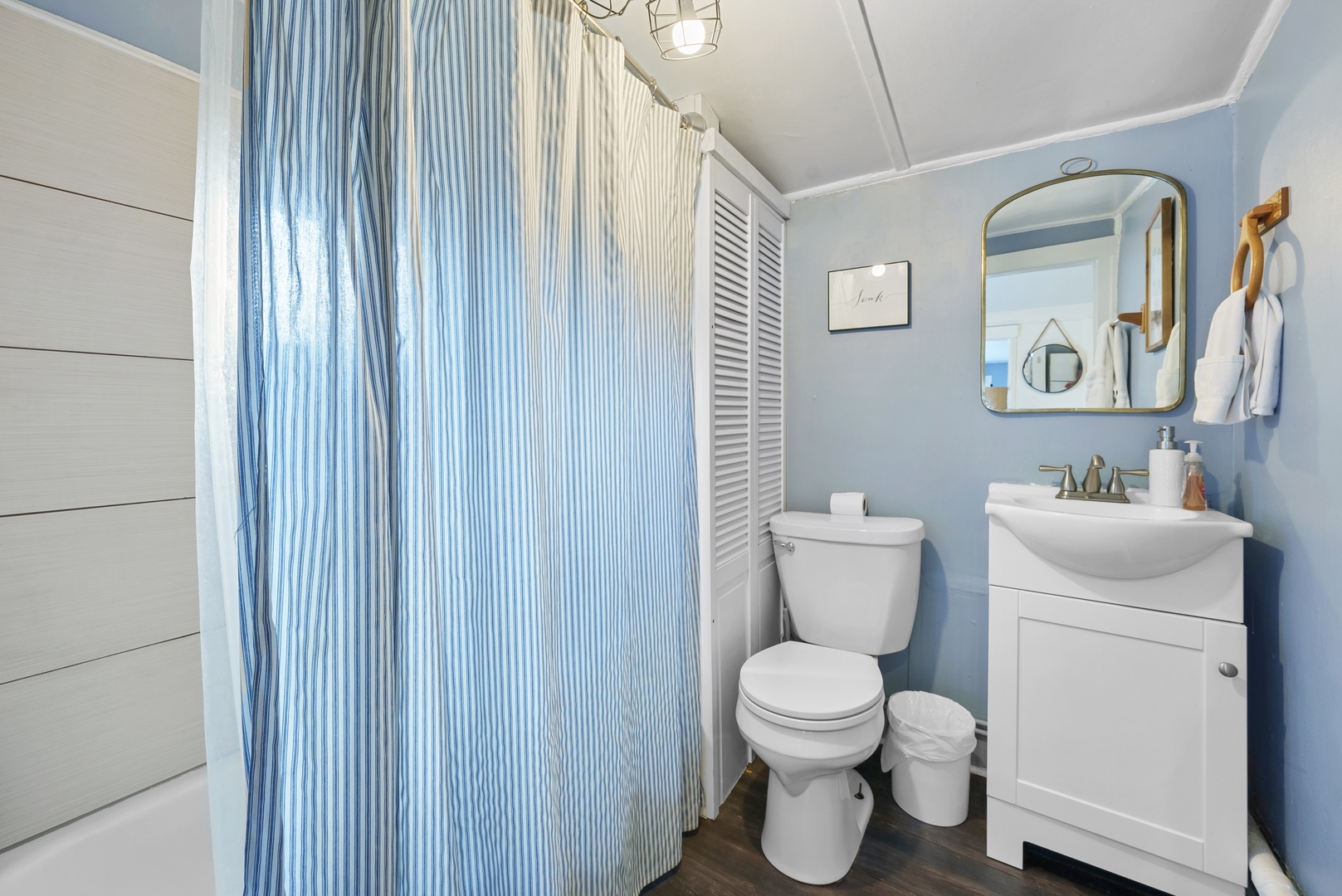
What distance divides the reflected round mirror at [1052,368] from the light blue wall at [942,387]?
0.10 m

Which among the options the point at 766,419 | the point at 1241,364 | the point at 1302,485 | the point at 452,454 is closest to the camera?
the point at 452,454

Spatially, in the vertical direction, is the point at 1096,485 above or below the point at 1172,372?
below

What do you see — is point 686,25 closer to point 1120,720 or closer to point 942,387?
point 942,387

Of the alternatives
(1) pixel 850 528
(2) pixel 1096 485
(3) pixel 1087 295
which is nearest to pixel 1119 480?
(2) pixel 1096 485

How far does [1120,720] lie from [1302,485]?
2.22ft

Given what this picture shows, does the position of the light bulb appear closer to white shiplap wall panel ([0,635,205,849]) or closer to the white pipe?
white shiplap wall panel ([0,635,205,849])

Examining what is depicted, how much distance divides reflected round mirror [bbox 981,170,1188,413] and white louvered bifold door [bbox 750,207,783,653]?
73cm

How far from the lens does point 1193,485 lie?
146 cm

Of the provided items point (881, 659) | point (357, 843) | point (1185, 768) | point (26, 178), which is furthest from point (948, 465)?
point (26, 178)

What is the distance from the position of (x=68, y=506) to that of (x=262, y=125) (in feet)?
2.69

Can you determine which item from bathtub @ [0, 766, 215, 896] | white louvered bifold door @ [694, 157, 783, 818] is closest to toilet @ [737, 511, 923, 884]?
white louvered bifold door @ [694, 157, 783, 818]

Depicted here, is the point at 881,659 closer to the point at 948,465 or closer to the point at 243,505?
the point at 948,465

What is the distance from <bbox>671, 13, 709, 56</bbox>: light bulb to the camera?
1.05m

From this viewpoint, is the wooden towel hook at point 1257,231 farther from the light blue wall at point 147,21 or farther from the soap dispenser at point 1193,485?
the light blue wall at point 147,21
